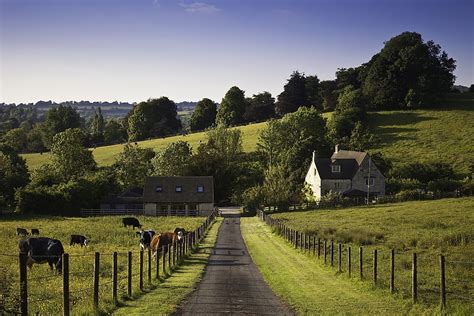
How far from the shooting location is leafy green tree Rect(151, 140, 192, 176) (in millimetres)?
96750

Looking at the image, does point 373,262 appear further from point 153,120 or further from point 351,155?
point 153,120

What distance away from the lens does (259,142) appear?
119 meters

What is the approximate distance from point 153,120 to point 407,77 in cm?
7220

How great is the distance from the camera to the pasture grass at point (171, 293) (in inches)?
594

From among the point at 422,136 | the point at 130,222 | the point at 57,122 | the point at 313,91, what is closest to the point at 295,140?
the point at 422,136

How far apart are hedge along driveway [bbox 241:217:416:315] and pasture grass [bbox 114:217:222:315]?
2916 millimetres

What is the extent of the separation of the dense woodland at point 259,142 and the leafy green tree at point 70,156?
174 mm

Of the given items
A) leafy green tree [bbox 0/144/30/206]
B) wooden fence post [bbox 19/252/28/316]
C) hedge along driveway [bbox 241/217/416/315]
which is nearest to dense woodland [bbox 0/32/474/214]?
leafy green tree [bbox 0/144/30/206]

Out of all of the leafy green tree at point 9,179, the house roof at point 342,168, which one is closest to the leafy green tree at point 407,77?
the house roof at point 342,168

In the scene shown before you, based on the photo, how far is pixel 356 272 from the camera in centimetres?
2320

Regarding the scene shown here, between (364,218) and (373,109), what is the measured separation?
7657 cm

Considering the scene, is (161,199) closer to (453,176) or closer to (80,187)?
(80,187)

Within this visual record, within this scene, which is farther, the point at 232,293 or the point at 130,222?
the point at 130,222

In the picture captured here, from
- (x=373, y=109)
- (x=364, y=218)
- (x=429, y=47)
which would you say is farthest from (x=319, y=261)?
(x=429, y=47)
